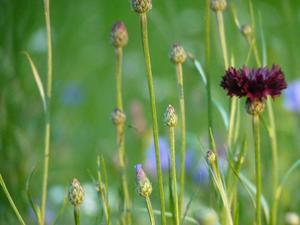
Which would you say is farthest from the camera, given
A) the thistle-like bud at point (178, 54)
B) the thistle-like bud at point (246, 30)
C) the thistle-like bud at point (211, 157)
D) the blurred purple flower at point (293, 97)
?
the blurred purple flower at point (293, 97)

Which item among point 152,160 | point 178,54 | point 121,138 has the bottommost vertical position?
point 152,160

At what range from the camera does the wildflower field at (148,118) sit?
3.60 ft

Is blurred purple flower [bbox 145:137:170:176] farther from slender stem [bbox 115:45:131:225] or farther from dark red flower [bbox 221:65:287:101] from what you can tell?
dark red flower [bbox 221:65:287:101]

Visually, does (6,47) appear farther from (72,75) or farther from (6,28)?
(72,75)

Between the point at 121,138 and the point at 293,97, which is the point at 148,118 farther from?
the point at 121,138

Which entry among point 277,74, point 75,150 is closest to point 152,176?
point 75,150

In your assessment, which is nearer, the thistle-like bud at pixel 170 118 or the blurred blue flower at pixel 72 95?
the thistle-like bud at pixel 170 118

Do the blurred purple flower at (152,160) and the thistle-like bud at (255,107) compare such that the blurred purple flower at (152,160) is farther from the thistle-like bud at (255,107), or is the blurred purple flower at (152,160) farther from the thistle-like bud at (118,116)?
the thistle-like bud at (255,107)

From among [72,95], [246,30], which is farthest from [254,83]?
[72,95]

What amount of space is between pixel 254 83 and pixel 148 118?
161 centimetres

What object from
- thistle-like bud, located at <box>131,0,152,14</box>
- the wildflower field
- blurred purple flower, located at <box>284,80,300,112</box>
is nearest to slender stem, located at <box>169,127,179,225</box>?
the wildflower field

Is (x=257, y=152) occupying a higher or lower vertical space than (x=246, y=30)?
lower

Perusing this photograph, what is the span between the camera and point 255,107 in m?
1.05

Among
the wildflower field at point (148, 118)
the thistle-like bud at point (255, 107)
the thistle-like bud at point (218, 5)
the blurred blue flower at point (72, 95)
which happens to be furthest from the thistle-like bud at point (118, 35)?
the blurred blue flower at point (72, 95)
